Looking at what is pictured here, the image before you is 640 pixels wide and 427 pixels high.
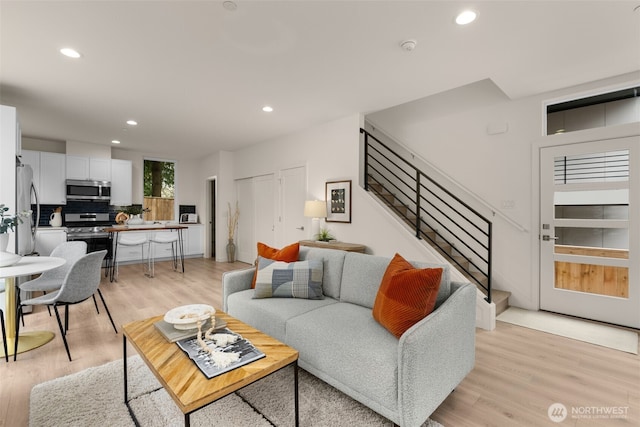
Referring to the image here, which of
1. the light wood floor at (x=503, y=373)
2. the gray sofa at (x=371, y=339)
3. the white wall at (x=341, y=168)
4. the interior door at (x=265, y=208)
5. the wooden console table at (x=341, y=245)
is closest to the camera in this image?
the gray sofa at (x=371, y=339)

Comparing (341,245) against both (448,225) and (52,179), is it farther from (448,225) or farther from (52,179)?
(52,179)

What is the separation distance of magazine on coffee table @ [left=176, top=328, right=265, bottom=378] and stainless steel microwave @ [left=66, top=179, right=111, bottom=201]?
5.81 metres

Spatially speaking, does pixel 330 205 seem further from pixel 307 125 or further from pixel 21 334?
pixel 21 334

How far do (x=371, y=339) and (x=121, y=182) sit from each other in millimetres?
→ 6659

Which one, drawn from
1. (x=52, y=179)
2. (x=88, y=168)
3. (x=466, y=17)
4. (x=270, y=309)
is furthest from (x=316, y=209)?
(x=52, y=179)

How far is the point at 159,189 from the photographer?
747 cm

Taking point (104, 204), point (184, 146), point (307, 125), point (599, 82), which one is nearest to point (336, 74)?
point (307, 125)

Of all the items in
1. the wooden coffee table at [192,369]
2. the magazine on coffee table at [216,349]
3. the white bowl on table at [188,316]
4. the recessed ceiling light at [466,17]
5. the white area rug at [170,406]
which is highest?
the recessed ceiling light at [466,17]

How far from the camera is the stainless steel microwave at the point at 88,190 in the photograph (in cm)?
574

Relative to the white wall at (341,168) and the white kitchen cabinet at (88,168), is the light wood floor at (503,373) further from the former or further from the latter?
the white kitchen cabinet at (88,168)

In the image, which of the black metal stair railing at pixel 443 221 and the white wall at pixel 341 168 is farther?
the white wall at pixel 341 168

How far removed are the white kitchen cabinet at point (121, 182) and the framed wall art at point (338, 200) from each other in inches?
183

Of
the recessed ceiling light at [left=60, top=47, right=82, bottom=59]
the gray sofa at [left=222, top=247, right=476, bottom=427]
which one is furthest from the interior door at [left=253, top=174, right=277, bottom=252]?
the recessed ceiling light at [left=60, top=47, right=82, bottom=59]

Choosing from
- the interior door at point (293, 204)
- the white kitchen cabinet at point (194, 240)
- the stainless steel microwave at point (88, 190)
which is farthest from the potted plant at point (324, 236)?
the stainless steel microwave at point (88, 190)
